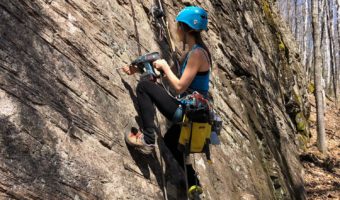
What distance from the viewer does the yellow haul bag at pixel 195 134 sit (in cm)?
513

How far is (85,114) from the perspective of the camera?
458 centimetres

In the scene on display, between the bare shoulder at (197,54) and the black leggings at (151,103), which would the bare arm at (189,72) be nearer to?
the bare shoulder at (197,54)

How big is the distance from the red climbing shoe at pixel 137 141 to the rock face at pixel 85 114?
0.27ft

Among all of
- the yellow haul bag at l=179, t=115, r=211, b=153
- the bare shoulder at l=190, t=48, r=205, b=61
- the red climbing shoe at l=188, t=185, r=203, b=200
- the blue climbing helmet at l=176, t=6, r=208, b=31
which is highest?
the blue climbing helmet at l=176, t=6, r=208, b=31

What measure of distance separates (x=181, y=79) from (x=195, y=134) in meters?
0.69

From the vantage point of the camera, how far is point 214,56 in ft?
29.7

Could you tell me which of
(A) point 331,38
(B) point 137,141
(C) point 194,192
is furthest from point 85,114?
(A) point 331,38

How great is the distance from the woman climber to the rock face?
0.19m

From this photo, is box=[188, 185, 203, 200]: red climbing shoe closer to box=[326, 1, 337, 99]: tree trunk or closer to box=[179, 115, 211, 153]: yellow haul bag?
box=[179, 115, 211, 153]: yellow haul bag

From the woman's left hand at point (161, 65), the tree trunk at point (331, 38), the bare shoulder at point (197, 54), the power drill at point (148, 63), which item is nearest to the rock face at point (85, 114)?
the power drill at point (148, 63)

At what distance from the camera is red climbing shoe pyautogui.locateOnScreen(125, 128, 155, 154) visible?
4871mm

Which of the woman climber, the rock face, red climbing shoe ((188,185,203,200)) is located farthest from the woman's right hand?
red climbing shoe ((188,185,203,200))

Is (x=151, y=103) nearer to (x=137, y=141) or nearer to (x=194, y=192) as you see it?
(x=137, y=141)

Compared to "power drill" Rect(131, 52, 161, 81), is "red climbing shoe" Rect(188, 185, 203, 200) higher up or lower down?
lower down
